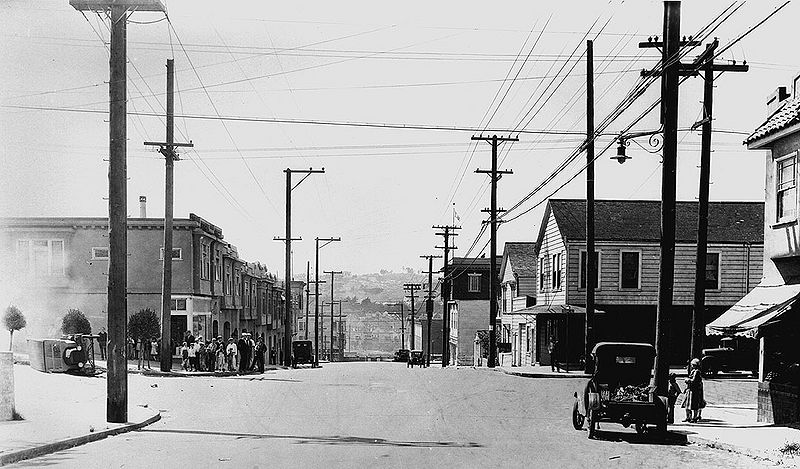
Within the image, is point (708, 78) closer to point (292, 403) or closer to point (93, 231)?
point (292, 403)

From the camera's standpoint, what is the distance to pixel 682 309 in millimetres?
44031

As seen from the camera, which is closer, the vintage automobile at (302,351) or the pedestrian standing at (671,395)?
the pedestrian standing at (671,395)

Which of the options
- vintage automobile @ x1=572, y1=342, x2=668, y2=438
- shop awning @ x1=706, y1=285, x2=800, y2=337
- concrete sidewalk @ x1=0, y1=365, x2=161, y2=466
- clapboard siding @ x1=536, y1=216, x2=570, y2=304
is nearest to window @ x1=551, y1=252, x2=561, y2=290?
clapboard siding @ x1=536, y1=216, x2=570, y2=304

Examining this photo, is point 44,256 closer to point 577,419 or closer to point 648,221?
point 648,221

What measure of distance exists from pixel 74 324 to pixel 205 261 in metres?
10.3

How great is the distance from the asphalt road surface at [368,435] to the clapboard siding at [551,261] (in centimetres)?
1770

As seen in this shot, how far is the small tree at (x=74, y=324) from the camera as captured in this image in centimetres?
4234

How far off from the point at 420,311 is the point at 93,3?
108m

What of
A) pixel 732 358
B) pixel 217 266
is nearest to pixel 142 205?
pixel 217 266

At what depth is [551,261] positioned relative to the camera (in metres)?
46.7

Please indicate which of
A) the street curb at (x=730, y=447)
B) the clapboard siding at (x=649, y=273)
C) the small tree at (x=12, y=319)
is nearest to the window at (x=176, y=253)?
the small tree at (x=12, y=319)

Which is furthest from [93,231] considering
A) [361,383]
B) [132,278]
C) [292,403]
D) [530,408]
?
[530,408]

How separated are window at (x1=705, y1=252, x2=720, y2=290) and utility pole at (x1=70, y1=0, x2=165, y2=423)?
3345 cm

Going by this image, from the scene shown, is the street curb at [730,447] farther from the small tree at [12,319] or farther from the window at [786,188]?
the small tree at [12,319]
